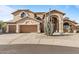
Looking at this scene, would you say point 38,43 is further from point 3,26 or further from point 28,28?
point 3,26

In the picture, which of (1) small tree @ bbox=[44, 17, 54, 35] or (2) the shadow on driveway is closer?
(2) the shadow on driveway

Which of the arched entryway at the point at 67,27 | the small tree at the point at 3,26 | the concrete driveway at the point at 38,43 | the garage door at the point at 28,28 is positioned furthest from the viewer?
the garage door at the point at 28,28

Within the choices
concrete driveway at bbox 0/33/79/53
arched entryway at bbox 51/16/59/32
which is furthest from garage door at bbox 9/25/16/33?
arched entryway at bbox 51/16/59/32

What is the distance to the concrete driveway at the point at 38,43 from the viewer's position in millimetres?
6402

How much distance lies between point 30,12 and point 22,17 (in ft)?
2.07

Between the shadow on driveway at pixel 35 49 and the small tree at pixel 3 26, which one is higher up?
the small tree at pixel 3 26

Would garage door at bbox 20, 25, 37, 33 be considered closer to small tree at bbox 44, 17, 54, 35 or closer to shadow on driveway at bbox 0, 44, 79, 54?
small tree at bbox 44, 17, 54, 35

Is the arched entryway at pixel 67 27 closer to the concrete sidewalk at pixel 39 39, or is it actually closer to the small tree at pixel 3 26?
the concrete sidewalk at pixel 39 39

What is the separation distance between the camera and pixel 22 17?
8125 mm

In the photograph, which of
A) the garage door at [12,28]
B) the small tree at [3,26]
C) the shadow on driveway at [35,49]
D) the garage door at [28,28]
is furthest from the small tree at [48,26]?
the small tree at [3,26]

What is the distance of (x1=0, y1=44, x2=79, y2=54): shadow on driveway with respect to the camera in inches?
245
